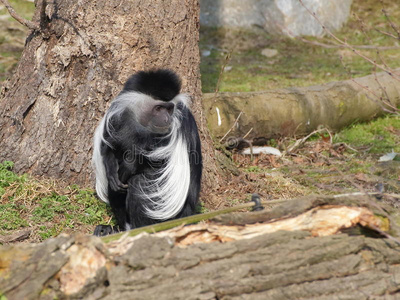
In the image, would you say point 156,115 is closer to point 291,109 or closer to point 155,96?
point 155,96

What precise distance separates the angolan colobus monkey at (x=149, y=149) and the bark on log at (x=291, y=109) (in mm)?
1552

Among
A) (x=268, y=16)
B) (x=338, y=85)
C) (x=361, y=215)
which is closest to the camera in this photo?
(x=361, y=215)

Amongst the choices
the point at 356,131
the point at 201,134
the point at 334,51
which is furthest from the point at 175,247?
the point at 334,51

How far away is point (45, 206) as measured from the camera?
3664mm

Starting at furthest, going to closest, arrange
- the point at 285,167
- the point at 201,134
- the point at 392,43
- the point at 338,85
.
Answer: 1. the point at 392,43
2. the point at 338,85
3. the point at 285,167
4. the point at 201,134

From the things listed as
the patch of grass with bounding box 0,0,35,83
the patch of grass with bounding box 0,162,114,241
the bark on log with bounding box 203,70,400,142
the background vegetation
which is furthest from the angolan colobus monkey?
the patch of grass with bounding box 0,0,35,83

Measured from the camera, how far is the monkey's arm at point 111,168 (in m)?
3.38

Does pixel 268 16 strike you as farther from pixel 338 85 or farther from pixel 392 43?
pixel 338 85

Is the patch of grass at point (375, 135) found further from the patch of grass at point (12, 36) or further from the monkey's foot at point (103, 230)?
the patch of grass at point (12, 36)

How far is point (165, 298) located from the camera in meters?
1.84

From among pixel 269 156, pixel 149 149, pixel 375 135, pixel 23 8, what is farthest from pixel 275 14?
pixel 149 149

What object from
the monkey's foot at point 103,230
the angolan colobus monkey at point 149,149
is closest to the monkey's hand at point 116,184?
the angolan colobus monkey at point 149,149

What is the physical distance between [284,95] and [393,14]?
5.57 metres

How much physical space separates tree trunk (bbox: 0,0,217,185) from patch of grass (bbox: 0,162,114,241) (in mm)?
128
